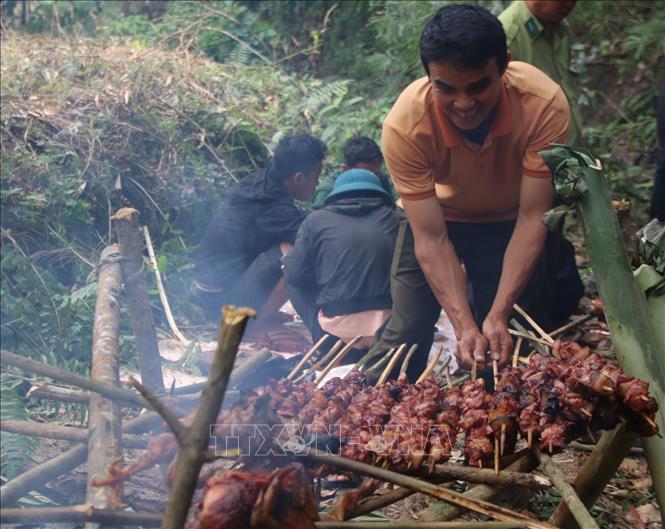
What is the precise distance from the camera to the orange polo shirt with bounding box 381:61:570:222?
13.2 feet

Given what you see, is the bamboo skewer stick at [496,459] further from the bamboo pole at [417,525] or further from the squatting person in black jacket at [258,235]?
the squatting person in black jacket at [258,235]

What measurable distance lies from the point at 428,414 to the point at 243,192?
4.51 m

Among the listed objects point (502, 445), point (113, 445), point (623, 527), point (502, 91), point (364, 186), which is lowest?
point (623, 527)

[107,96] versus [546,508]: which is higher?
[107,96]

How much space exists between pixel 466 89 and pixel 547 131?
0.56m

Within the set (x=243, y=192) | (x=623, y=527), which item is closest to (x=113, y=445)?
(x=623, y=527)

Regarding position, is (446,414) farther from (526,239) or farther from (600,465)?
(526,239)

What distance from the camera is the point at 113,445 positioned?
2.27m

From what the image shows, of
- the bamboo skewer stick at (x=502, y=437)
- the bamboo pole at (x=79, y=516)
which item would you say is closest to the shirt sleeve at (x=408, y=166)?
the bamboo skewer stick at (x=502, y=437)

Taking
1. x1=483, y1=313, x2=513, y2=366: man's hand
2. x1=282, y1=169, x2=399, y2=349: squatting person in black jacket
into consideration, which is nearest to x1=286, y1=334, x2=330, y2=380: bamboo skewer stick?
x1=483, y1=313, x2=513, y2=366: man's hand

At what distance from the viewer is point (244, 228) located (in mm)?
7086

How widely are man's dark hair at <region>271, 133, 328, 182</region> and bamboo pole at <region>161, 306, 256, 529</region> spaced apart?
17.0ft

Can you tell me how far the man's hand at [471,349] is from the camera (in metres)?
3.74

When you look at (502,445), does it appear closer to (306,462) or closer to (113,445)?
(306,462)
